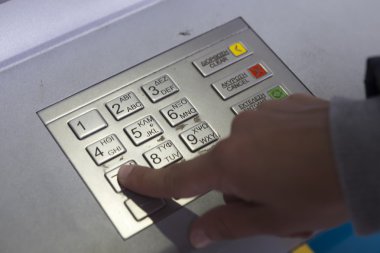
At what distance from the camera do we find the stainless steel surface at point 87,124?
0.66m

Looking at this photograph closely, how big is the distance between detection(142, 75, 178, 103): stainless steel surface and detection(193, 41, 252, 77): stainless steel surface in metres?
0.05

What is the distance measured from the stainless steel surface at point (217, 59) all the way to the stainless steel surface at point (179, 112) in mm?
57

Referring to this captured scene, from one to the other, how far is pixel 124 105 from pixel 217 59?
15 cm

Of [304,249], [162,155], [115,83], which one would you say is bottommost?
[304,249]

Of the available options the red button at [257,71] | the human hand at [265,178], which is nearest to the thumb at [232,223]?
the human hand at [265,178]

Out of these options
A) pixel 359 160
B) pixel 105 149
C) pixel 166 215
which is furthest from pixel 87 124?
pixel 359 160

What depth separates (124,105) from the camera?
69 cm

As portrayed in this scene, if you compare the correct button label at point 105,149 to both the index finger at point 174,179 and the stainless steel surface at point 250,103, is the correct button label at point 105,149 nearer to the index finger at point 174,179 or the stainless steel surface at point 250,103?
the index finger at point 174,179

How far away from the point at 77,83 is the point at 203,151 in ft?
0.63

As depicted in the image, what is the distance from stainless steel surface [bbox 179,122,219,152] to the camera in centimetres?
66

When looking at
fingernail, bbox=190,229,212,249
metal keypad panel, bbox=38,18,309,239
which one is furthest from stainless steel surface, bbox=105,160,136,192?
fingernail, bbox=190,229,212,249

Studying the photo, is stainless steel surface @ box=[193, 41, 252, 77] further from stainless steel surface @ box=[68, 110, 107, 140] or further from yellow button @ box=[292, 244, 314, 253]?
yellow button @ box=[292, 244, 314, 253]

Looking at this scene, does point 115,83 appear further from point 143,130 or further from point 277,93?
point 277,93

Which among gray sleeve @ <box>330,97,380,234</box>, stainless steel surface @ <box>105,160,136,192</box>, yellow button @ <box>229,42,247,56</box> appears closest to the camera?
gray sleeve @ <box>330,97,380,234</box>
